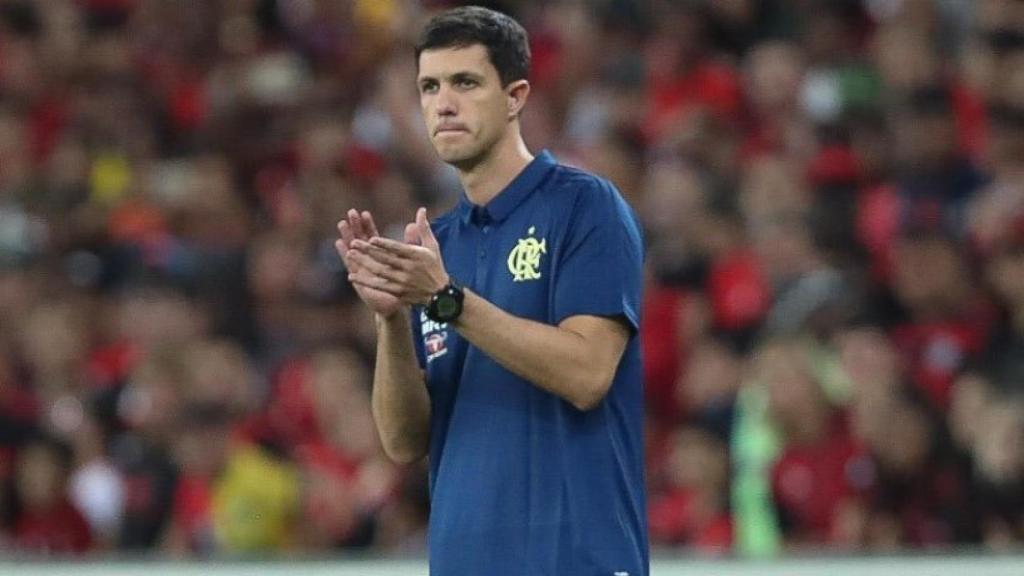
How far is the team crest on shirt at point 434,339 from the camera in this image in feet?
13.6

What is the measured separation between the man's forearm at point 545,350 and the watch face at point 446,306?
0.02 m

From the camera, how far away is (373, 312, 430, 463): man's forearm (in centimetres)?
402

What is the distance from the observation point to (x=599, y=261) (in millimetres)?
3977

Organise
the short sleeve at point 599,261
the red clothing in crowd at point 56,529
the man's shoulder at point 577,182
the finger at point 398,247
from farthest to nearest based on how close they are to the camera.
Result: the red clothing in crowd at point 56,529
the man's shoulder at point 577,182
the short sleeve at point 599,261
the finger at point 398,247

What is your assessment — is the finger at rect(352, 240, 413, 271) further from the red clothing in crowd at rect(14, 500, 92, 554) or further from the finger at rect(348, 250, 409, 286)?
the red clothing in crowd at rect(14, 500, 92, 554)

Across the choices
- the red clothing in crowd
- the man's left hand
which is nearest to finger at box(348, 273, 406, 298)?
the man's left hand

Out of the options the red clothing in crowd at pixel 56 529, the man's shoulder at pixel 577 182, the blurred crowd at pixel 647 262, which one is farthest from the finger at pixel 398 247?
the red clothing in crowd at pixel 56 529

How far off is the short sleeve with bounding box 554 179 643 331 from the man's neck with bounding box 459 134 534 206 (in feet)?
0.50

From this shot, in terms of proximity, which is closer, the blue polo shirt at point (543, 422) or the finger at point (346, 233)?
the finger at point (346, 233)

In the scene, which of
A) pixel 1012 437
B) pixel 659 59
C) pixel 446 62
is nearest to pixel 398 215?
pixel 659 59

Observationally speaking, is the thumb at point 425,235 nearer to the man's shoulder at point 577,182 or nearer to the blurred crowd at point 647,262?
the man's shoulder at point 577,182

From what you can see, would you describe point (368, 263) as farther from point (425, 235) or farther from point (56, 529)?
point (56, 529)

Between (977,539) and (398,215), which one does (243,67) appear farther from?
(977,539)

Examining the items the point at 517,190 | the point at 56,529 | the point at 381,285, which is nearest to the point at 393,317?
the point at 381,285
